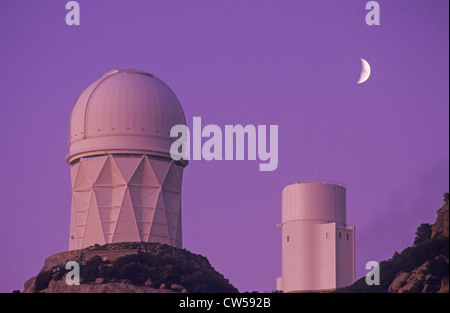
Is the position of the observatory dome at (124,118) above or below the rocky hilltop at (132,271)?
above

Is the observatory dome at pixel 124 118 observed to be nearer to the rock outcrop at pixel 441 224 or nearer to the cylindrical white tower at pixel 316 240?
the cylindrical white tower at pixel 316 240

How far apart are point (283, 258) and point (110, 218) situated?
1466cm

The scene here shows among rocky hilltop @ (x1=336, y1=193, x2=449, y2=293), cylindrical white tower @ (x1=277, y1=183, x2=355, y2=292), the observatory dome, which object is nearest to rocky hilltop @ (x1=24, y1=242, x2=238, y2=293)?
the observatory dome

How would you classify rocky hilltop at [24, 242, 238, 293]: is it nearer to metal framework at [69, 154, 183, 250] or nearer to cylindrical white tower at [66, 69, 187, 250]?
metal framework at [69, 154, 183, 250]

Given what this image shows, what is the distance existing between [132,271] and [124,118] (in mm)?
14756

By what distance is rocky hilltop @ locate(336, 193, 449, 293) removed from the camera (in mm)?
71750

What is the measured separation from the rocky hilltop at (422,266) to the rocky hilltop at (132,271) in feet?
35.6

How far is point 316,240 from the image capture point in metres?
90.2

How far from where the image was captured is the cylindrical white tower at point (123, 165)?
88000mm

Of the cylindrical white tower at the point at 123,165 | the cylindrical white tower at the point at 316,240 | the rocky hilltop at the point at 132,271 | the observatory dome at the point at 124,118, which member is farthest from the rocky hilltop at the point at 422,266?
the observatory dome at the point at 124,118

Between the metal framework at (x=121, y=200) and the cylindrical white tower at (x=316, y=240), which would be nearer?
the metal framework at (x=121, y=200)
